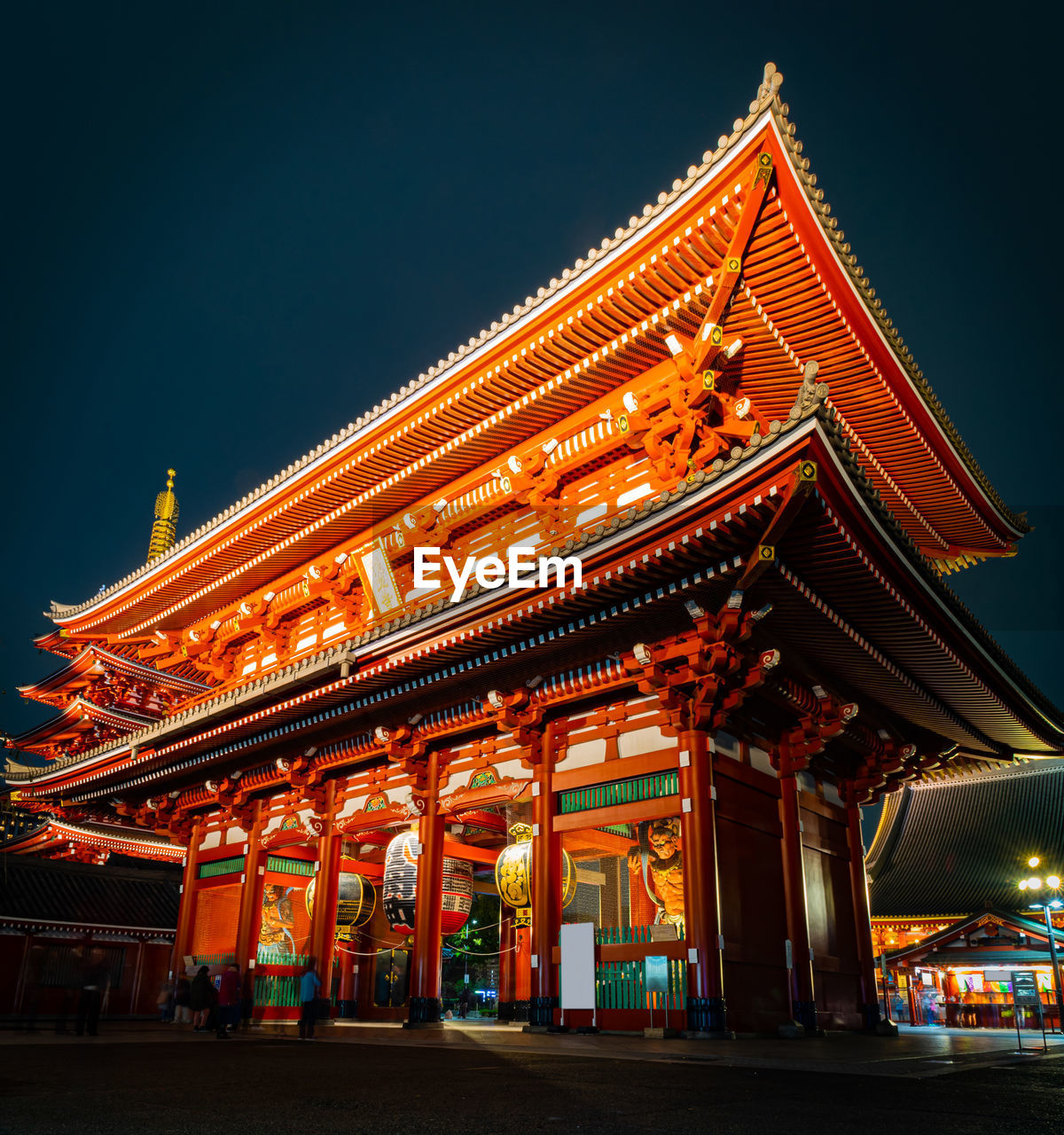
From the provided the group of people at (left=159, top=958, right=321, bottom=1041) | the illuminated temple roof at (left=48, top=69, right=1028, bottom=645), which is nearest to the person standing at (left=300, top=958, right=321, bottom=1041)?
the group of people at (left=159, top=958, right=321, bottom=1041)

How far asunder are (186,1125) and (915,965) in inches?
1026

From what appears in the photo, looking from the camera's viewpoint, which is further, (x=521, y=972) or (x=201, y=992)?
(x=521, y=972)

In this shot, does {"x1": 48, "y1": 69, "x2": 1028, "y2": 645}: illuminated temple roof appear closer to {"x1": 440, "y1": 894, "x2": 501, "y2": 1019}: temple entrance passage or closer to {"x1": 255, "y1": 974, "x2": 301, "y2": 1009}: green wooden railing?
{"x1": 255, "y1": 974, "x2": 301, "y2": 1009}: green wooden railing

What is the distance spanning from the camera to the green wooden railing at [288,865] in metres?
19.0

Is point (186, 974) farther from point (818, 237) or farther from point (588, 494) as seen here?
point (818, 237)

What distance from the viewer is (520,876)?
44.2 feet

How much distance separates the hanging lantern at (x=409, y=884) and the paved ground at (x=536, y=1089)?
5037mm

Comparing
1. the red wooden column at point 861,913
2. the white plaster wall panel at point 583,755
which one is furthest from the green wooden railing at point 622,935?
the red wooden column at point 861,913

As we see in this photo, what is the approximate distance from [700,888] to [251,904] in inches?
435

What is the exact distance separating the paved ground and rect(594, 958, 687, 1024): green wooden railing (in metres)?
1.05

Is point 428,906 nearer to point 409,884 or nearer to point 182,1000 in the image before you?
point 409,884

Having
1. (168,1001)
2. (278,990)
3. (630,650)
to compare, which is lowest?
(168,1001)

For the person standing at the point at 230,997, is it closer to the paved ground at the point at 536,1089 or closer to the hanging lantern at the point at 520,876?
the paved ground at the point at 536,1089

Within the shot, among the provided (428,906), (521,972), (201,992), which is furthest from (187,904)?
(428,906)
